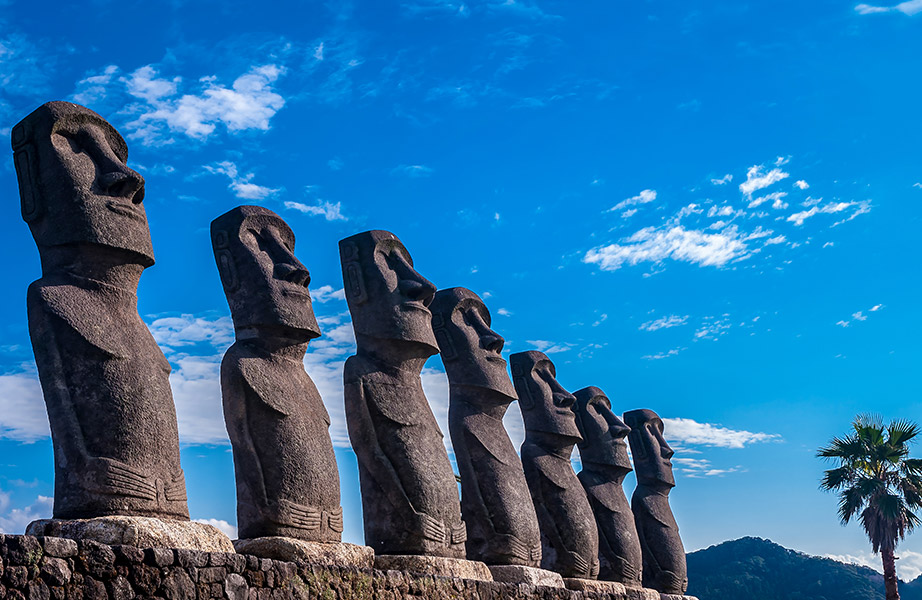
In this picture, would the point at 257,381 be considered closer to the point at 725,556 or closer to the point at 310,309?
the point at 310,309

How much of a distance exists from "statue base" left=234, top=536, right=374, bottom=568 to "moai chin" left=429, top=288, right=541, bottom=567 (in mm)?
3061

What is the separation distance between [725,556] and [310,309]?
3142 centimetres

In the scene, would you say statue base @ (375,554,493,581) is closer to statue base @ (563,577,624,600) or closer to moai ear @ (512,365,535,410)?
statue base @ (563,577,624,600)

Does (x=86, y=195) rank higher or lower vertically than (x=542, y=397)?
higher

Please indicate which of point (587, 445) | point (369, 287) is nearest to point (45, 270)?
point (369, 287)

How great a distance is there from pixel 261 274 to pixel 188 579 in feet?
11.2

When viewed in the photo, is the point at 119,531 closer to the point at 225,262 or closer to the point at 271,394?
the point at 271,394

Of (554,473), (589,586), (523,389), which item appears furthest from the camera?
(523,389)

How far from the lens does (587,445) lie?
15141mm

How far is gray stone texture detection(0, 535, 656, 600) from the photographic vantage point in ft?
18.3

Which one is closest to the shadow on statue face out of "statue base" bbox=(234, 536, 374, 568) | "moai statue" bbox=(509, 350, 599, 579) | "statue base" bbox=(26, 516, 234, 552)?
"statue base" bbox=(26, 516, 234, 552)

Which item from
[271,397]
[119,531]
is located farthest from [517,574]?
[119,531]

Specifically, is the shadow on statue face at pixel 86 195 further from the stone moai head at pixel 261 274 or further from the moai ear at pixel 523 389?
the moai ear at pixel 523 389

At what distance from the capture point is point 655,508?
16.2 meters
